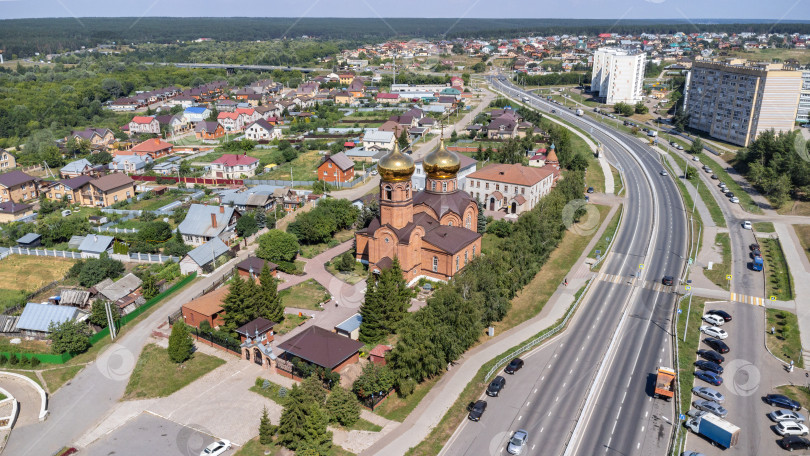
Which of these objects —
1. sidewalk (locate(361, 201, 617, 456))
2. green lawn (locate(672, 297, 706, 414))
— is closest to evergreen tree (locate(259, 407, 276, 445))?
sidewalk (locate(361, 201, 617, 456))

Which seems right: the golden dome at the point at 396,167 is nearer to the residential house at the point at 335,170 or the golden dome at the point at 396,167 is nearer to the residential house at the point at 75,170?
the residential house at the point at 335,170

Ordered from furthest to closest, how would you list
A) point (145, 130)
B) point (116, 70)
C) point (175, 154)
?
point (116, 70) < point (145, 130) < point (175, 154)

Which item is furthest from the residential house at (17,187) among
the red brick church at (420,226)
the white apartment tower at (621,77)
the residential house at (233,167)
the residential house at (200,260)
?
the white apartment tower at (621,77)

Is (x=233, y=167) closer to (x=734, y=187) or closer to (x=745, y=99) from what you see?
(x=734, y=187)

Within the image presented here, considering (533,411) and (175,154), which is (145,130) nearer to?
(175,154)

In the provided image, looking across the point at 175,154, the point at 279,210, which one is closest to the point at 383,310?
the point at 279,210

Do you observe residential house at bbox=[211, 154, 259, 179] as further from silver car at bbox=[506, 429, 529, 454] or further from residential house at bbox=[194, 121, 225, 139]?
silver car at bbox=[506, 429, 529, 454]
